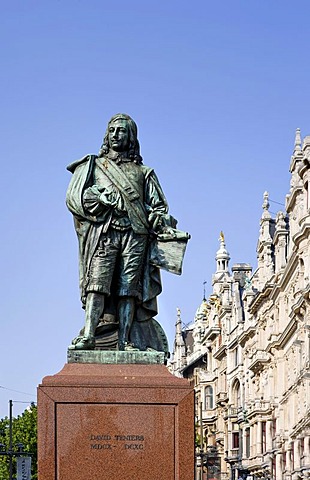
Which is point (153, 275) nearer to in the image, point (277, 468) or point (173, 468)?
point (173, 468)

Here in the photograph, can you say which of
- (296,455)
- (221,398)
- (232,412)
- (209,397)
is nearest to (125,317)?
(296,455)

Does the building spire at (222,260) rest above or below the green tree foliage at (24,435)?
above

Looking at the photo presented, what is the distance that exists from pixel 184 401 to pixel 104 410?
38.6 inches

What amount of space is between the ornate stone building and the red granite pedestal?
48.5m

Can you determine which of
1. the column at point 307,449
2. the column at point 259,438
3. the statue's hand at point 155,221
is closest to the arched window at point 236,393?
the column at point 259,438

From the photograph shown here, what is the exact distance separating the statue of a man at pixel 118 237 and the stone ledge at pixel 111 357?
33 centimetres

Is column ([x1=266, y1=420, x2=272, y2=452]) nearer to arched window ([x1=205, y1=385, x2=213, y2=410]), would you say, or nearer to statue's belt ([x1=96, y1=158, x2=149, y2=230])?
arched window ([x1=205, y1=385, x2=213, y2=410])

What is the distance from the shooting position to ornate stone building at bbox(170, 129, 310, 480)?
2655 inches

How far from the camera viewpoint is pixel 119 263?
15906 millimetres

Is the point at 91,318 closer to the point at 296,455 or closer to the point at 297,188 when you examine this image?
the point at 297,188

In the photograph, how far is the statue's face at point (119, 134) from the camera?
1612 cm

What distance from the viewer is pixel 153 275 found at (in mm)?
16109

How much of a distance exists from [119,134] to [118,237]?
1.40 meters

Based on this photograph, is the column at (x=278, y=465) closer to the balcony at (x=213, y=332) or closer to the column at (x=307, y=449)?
the column at (x=307, y=449)
